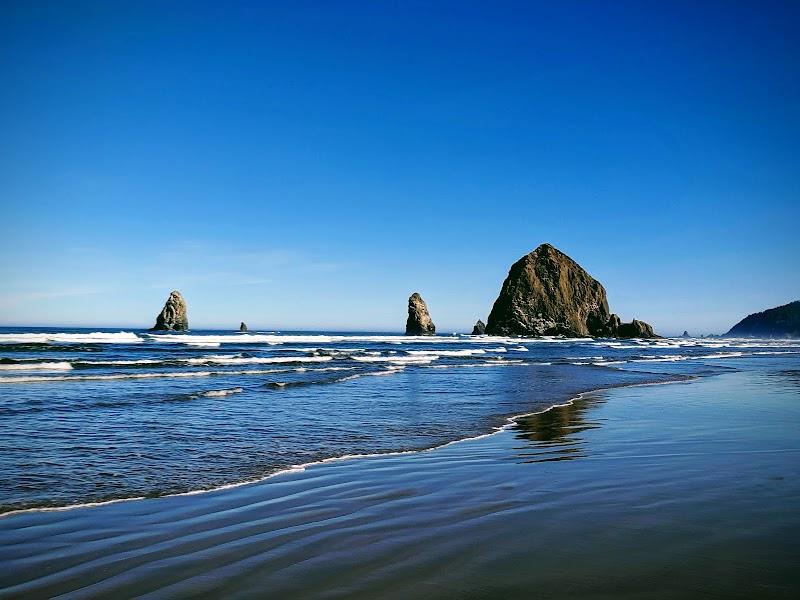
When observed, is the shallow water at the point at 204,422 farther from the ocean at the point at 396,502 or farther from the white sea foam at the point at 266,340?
the white sea foam at the point at 266,340

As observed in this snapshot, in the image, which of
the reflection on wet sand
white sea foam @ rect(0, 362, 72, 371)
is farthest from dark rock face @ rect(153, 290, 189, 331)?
the reflection on wet sand

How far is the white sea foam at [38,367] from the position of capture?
914 inches

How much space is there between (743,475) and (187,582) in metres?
6.07

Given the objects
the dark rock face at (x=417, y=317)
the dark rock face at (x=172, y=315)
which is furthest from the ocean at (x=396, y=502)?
the dark rock face at (x=417, y=317)

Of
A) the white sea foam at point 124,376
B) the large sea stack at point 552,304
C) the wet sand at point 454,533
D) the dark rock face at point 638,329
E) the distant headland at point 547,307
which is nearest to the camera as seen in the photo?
the wet sand at point 454,533

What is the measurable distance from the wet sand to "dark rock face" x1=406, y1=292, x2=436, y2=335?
119480 mm

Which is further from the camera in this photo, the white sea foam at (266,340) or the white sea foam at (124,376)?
the white sea foam at (266,340)

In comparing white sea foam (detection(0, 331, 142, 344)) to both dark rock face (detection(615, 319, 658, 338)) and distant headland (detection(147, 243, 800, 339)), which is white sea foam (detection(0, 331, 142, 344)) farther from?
dark rock face (detection(615, 319, 658, 338))

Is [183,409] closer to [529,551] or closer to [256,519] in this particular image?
[256,519]

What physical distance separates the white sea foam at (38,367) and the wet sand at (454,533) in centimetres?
2184

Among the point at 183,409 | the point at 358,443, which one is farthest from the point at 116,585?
the point at 183,409

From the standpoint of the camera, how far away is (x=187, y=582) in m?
3.44

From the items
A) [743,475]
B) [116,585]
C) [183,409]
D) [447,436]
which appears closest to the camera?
[116,585]

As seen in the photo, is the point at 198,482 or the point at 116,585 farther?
the point at 198,482
